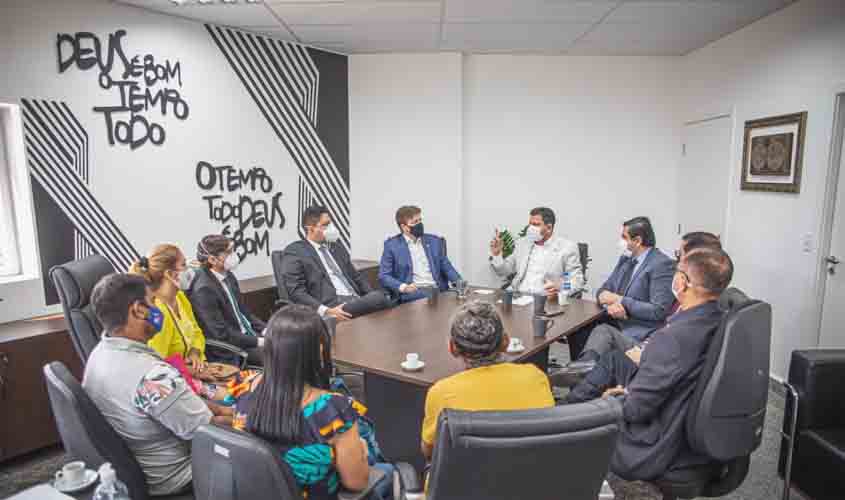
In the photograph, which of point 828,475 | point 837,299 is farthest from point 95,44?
point 837,299

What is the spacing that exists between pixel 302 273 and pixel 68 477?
8.08ft

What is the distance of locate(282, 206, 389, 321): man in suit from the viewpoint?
12.4 ft

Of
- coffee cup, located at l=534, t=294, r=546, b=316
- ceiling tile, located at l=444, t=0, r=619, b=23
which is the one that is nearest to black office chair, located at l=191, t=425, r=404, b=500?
coffee cup, located at l=534, t=294, r=546, b=316

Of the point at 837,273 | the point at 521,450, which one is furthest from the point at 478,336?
the point at 837,273

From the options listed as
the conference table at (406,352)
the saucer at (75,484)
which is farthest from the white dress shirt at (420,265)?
the saucer at (75,484)

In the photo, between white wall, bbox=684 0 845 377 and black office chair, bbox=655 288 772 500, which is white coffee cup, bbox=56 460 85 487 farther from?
white wall, bbox=684 0 845 377

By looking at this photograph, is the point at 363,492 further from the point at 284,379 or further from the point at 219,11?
the point at 219,11

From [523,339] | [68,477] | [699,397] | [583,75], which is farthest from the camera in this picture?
[583,75]

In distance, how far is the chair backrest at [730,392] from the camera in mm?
1911

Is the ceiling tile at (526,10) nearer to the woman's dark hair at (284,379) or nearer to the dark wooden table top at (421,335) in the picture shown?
the dark wooden table top at (421,335)

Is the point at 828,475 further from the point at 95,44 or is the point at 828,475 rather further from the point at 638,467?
the point at 95,44

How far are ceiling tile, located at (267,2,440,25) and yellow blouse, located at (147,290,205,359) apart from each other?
7.51 feet

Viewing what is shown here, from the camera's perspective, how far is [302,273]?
391 cm

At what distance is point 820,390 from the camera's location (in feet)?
7.98
